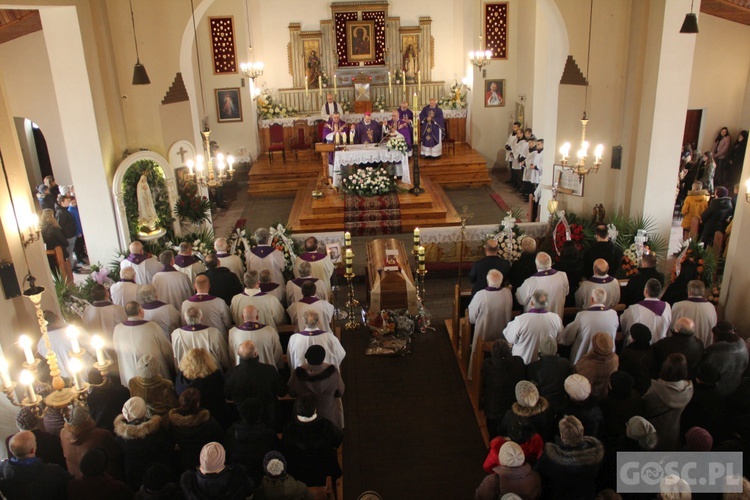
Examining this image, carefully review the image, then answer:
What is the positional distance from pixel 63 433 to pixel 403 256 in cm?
655

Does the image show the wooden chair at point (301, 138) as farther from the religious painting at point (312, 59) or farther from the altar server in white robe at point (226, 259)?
the altar server in white robe at point (226, 259)

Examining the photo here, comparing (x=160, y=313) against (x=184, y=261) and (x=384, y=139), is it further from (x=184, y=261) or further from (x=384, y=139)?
(x=384, y=139)

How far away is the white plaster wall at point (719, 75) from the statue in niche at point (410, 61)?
27.2 feet

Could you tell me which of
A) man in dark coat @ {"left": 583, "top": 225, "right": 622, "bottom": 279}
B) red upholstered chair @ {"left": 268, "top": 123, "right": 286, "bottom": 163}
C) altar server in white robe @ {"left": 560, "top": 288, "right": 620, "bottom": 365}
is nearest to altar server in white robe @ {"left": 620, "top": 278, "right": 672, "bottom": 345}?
altar server in white robe @ {"left": 560, "top": 288, "right": 620, "bottom": 365}

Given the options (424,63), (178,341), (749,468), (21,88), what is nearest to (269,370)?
(178,341)

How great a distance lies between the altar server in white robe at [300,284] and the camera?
27.2 feet

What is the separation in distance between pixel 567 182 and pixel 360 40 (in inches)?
419

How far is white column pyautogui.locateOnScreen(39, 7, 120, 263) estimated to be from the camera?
10.4 m

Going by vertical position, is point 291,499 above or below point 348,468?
above

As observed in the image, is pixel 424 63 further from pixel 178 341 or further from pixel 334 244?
pixel 178 341

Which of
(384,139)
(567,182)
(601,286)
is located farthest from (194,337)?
(384,139)

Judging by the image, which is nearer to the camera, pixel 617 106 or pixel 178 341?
pixel 178 341

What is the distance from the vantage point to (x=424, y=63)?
21109mm

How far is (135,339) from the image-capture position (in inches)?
278
